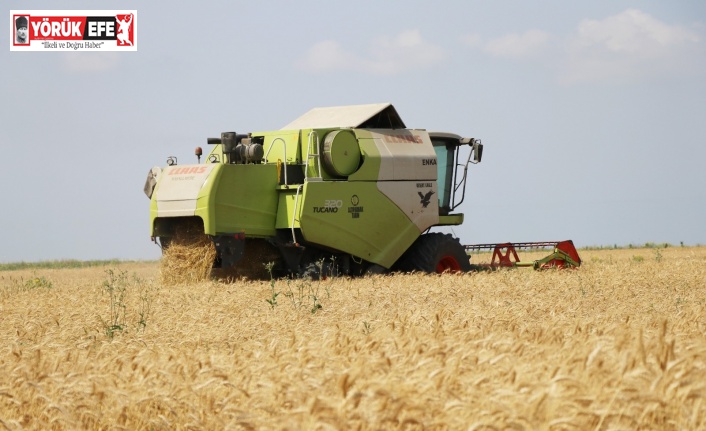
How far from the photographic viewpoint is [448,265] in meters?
17.1

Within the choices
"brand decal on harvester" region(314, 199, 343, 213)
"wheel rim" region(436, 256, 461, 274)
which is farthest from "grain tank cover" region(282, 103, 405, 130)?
"wheel rim" region(436, 256, 461, 274)

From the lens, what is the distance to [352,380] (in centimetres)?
406

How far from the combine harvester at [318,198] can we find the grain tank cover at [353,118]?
22mm

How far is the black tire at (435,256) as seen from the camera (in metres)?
16.5

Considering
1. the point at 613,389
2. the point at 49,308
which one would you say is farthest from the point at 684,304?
the point at 49,308

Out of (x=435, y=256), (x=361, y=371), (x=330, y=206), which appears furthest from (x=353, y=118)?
(x=361, y=371)

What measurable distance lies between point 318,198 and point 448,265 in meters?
3.44

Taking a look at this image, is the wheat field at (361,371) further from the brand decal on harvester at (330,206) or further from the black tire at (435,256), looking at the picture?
the black tire at (435,256)

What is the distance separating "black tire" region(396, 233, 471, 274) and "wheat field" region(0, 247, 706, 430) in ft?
18.9

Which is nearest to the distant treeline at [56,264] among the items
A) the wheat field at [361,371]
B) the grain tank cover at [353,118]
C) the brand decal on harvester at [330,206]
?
the grain tank cover at [353,118]

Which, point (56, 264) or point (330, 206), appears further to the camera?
point (56, 264)

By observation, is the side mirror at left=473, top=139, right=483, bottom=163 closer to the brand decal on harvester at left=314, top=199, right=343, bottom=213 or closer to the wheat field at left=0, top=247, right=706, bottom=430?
the brand decal on harvester at left=314, top=199, right=343, bottom=213

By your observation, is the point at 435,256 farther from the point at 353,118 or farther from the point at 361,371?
the point at 361,371

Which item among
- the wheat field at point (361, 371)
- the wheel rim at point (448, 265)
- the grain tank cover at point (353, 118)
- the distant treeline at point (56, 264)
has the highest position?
the grain tank cover at point (353, 118)
